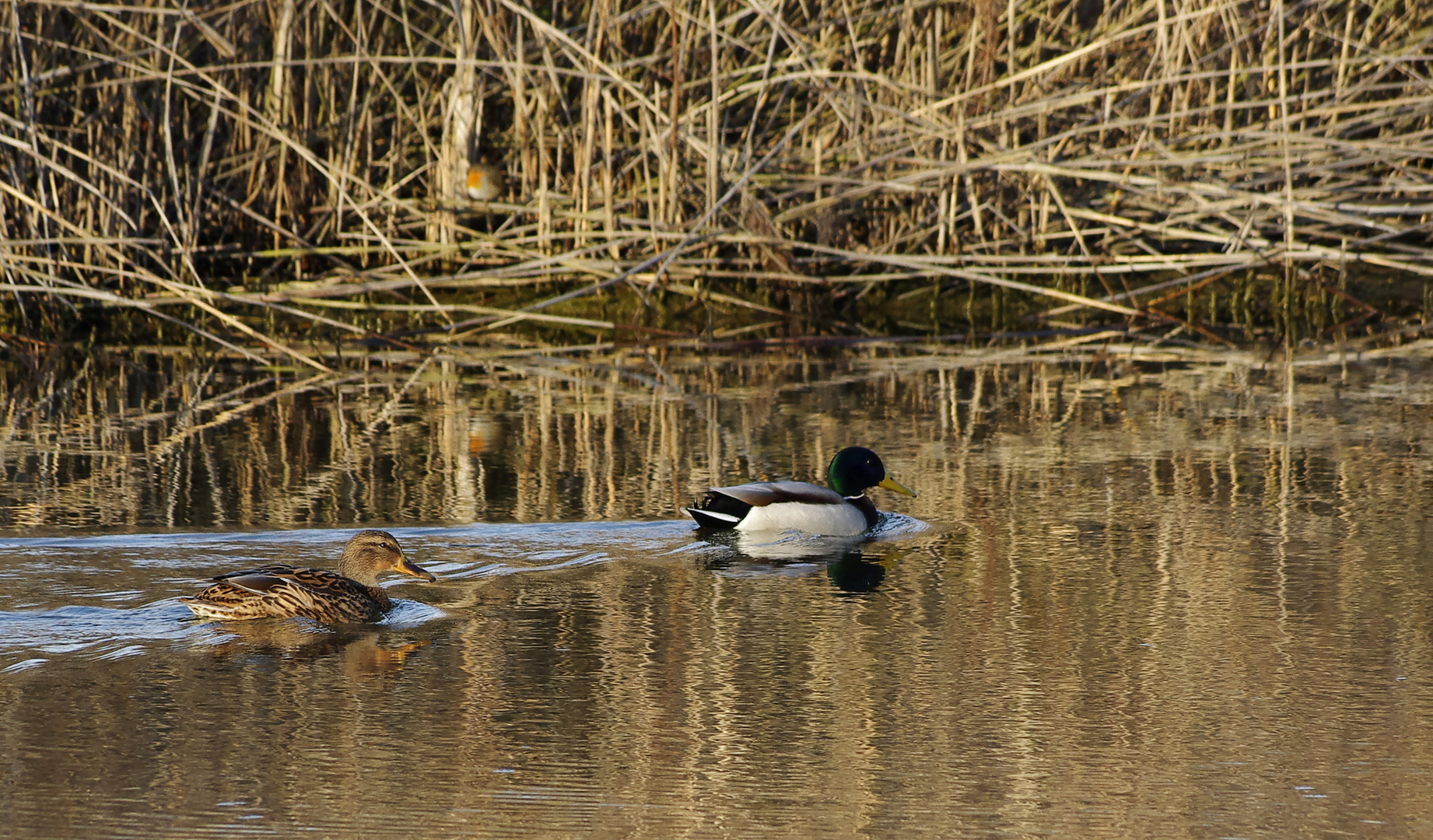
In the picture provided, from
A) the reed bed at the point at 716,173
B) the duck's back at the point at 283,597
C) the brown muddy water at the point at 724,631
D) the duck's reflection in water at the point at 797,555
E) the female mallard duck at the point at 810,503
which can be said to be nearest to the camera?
the brown muddy water at the point at 724,631

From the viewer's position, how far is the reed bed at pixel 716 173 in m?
11.9

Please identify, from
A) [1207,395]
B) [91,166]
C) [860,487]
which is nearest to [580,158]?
[91,166]

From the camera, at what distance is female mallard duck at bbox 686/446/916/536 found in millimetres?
6695

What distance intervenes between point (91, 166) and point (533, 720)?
28.8 ft

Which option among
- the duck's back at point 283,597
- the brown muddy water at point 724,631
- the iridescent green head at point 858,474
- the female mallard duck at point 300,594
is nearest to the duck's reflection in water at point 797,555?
the brown muddy water at point 724,631

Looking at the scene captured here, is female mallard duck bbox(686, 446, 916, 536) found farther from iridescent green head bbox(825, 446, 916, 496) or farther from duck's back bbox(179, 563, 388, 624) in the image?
duck's back bbox(179, 563, 388, 624)

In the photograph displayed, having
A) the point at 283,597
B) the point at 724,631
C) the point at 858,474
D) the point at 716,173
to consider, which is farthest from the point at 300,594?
the point at 716,173

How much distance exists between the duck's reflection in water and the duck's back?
139cm

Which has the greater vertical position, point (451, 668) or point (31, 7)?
point (31, 7)

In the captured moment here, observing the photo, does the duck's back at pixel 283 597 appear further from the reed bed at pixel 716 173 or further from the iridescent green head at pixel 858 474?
the reed bed at pixel 716 173

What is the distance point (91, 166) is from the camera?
12.0 metres

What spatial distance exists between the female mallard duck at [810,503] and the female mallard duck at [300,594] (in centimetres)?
143

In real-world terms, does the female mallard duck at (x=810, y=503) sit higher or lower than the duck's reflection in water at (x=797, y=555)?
higher

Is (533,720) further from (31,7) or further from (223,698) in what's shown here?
(31,7)
